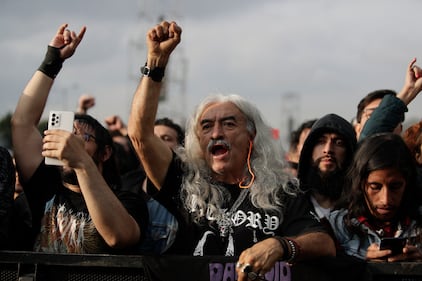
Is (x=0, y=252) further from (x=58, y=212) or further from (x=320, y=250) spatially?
(x=320, y=250)

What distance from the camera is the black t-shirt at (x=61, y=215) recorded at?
337 centimetres

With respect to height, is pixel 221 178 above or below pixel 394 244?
above

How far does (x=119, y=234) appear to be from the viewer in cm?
317

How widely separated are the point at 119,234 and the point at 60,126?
58cm

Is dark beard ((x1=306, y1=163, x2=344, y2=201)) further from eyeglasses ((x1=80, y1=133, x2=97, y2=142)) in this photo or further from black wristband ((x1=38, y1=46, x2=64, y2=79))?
black wristband ((x1=38, y1=46, x2=64, y2=79))

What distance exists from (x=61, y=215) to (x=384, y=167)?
1672 millimetres

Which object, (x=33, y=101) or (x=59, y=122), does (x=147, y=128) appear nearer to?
(x=59, y=122)

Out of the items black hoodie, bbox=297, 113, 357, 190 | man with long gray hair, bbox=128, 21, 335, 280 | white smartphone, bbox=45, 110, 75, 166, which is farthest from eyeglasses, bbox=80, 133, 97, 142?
black hoodie, bbox=297, 113, 357, 190

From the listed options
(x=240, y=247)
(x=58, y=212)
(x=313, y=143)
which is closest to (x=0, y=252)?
(x=58, y=212)

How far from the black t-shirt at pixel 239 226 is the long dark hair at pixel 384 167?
0.23 m

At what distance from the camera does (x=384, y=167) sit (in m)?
3.32

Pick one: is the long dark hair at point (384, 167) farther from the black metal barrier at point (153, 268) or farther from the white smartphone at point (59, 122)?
the white smartphone at point (59, 122)

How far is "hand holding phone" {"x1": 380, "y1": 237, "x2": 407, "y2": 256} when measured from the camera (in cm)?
292

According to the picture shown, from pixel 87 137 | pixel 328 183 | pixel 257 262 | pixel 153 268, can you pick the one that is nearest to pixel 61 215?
pixel 87 137
